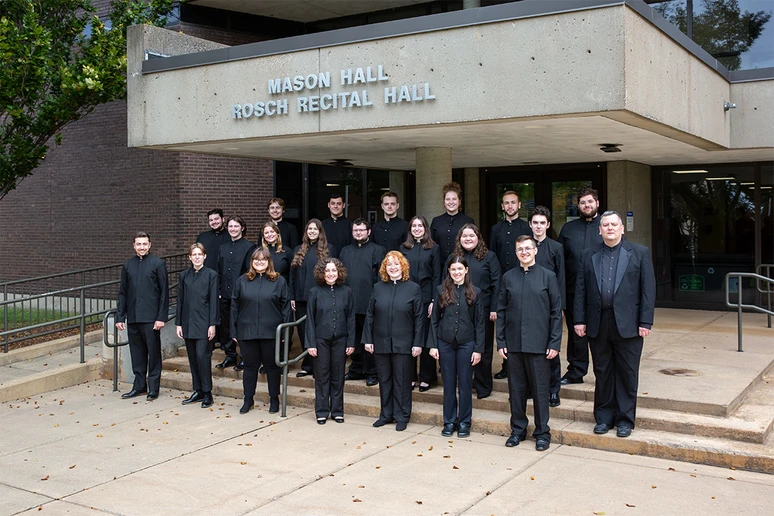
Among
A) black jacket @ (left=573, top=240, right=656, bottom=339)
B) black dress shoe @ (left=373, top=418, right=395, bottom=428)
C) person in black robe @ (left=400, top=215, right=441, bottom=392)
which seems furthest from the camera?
person in black robe @ (left=400, top=215, right=441, bottom=392)

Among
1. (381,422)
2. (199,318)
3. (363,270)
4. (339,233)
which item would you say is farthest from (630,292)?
(199,318)

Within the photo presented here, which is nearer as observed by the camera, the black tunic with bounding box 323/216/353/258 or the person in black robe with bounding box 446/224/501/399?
the person in black robe with bounding box 446/224/501/399

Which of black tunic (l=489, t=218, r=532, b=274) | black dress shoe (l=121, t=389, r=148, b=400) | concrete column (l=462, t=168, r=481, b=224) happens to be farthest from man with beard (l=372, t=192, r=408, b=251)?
concrete column (l=462, t=168, r=481, b=224)

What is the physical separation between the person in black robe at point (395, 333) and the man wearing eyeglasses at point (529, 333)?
3.20 ft

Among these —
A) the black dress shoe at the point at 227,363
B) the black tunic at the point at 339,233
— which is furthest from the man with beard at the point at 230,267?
the black tunic at the point at 339,233

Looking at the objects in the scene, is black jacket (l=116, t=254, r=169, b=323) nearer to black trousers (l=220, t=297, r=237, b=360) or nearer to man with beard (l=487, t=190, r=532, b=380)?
black trousers (l=220, t=297, r=237, b=360)

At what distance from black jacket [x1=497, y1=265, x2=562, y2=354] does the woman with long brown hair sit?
2636mm

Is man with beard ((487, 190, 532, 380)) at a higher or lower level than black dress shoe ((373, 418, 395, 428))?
higher

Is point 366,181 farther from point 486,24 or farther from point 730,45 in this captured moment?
point 486,24

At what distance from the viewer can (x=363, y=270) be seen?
8.87 m

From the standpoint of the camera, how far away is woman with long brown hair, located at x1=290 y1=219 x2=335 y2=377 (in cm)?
903

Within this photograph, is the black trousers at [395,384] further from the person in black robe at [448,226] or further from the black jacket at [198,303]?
the black jacket at [198,303]

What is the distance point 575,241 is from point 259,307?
341cm

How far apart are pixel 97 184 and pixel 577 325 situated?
12.3 meters
